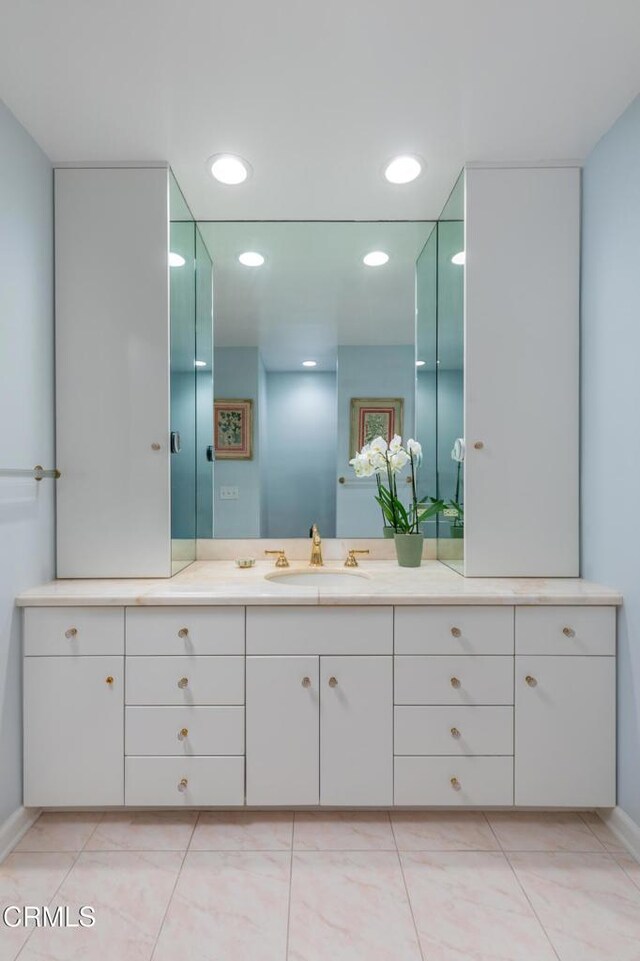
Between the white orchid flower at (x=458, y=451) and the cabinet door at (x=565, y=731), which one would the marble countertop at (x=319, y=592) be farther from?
the white orchid flower at (x=458, y=451)

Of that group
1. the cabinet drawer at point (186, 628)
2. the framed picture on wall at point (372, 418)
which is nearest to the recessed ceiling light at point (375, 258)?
the framed picture on wall at point (372, 418)

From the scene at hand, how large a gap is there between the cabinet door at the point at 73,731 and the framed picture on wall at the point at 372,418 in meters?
1.29

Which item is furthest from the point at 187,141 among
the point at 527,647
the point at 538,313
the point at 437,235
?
the point at 527,647

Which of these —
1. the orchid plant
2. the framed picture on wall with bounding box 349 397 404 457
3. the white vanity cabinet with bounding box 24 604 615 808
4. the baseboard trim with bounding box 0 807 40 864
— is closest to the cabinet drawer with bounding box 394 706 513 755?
the white vanity cabinet with bounding box 24 604 615 808

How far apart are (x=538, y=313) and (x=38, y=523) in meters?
1.95

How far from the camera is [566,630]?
66.9 inches

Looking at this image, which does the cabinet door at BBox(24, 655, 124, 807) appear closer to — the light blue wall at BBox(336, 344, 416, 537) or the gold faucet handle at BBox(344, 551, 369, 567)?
the gold faucet handle at BBox(344, 551, 369, 567)

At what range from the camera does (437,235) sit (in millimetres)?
2277

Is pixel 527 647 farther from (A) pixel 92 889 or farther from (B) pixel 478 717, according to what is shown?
(A) pixel 92 889

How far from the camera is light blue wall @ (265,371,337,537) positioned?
7.54 feet

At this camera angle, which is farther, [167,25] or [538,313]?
[538,313]

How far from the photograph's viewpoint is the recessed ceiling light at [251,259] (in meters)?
2.31

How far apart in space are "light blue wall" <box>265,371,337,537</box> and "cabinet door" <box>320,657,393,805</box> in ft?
2.46

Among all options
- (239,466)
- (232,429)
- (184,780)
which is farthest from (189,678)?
(232,429)
